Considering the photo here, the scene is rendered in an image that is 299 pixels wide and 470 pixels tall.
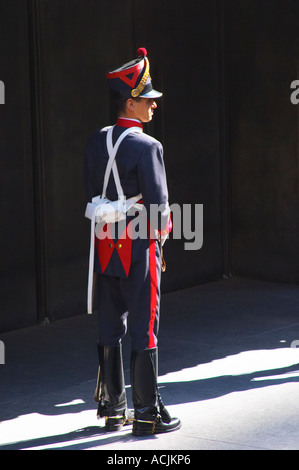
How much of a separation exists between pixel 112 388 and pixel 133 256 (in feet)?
2.46

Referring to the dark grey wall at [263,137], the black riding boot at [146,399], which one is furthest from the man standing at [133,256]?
the dark grey wall at [263,137]

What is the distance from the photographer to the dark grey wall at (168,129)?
7.80m

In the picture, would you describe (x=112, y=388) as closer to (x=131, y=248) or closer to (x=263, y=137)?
(x=131, y=248)

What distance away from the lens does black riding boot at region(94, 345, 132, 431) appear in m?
5.22

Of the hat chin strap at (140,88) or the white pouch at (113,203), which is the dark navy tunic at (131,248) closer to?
the white pouch at (113,203)

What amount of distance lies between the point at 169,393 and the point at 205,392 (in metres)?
0.22

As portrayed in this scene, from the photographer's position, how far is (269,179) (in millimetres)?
9805

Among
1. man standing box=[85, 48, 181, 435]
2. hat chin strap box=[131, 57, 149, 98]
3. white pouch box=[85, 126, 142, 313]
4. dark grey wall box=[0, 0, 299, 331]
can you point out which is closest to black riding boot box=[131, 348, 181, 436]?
man standing box=[85, 48, 181, 435]

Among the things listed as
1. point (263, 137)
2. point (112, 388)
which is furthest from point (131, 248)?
point (263, 137)

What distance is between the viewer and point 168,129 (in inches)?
364

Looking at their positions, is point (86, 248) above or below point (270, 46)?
below
